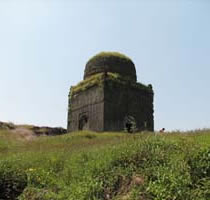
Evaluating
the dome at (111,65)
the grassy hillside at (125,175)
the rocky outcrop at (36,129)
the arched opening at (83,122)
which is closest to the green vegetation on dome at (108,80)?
the dome at (111,65)

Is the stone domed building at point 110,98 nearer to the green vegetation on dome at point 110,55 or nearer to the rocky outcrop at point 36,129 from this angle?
the green vegetation on dome at point 110,55

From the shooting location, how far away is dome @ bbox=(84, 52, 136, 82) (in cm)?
2567

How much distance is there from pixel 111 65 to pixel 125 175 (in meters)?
19.6

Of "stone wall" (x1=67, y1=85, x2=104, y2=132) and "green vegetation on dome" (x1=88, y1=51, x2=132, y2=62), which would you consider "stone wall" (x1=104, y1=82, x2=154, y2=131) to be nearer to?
"stone wall" (x1=67, y1=85, x2=104, y2=132)

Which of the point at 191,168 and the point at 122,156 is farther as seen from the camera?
the point at 122,156

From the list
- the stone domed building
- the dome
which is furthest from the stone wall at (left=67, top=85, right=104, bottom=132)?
the dome

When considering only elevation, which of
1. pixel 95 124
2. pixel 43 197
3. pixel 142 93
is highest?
pixel 142 93

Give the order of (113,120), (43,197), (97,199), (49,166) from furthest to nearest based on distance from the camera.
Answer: (113,120), (49,166), (43,197), (97,199)

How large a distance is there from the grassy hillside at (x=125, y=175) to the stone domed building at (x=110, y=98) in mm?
15154

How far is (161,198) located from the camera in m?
5.55

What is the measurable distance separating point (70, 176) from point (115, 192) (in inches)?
54.8

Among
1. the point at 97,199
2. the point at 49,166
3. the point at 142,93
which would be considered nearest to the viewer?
the point at 97,199

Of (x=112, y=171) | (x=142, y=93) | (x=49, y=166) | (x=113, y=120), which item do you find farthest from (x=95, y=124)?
(x=112, y=171)

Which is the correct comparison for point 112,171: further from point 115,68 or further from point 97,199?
point 115,68
